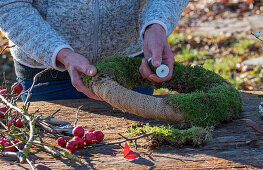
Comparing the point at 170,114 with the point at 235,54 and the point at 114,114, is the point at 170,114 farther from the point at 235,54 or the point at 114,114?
the point at 235,54

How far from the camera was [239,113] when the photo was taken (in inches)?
77.2

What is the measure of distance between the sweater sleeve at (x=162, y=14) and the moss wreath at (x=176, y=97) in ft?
1.10

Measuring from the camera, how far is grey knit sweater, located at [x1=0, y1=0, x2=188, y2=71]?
2.10 metres

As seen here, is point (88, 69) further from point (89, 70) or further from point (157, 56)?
point (157, 56)

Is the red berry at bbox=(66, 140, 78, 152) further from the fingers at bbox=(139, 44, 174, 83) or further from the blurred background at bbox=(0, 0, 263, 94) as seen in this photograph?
the blurred background at bbox=(0, 0, 263, 94)

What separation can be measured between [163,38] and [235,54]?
11.8 feet

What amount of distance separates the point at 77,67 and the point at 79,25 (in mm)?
595

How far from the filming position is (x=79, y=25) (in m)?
2.41

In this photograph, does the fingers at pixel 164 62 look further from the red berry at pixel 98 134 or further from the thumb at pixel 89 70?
the red berry at pixel 98 134

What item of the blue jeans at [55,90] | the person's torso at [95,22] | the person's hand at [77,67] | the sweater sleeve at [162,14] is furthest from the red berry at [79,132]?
the blue jeans at [55,90]

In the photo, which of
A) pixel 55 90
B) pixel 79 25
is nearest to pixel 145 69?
pixel 79 25

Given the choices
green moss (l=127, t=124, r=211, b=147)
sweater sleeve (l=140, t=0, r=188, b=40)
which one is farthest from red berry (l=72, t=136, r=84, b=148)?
sweater sleeve (l=140, t=0, r=188, b=40)

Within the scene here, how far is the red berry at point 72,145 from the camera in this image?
4.75 feet

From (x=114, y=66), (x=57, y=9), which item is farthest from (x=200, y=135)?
(x=57, y=9)
